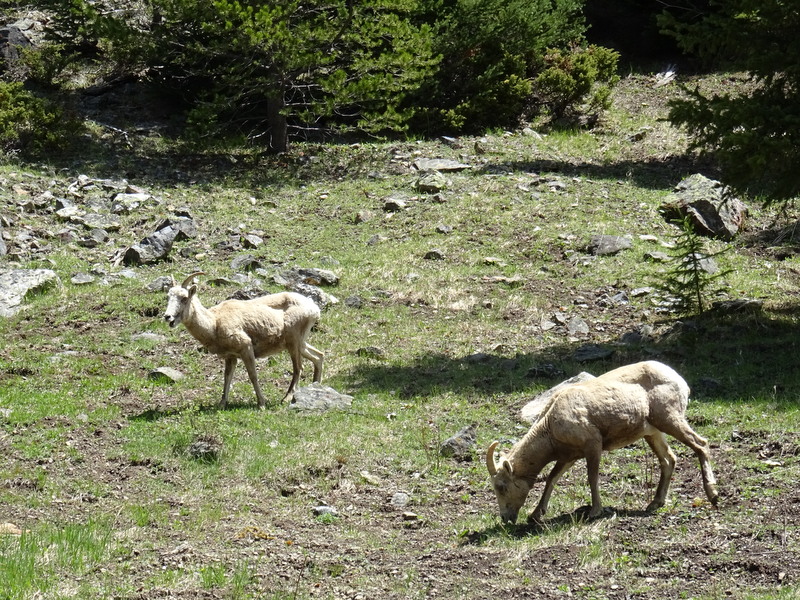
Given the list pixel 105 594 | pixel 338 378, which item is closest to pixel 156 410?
pixel 338 378

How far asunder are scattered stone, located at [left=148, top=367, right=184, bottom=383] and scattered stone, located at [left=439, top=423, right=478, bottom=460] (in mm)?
4456

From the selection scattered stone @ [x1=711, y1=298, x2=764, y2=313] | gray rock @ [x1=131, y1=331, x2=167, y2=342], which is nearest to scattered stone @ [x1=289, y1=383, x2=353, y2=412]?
gray rock @ [x1=131, y1=331, x2=167, y2=342]

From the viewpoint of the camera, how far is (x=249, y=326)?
40.7 feet

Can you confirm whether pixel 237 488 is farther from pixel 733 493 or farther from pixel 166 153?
pixel 166 153

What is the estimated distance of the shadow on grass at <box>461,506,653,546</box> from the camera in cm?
803

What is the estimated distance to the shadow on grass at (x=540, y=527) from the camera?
8031 mm

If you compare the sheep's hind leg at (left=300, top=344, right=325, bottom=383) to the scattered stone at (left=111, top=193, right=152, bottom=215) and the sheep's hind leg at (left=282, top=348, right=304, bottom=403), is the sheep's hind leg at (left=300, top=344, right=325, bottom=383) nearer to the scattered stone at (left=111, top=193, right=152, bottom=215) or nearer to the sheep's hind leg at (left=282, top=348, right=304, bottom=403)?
the sheep's hind leg at (left=282, top=348, right=304, bottom=403)

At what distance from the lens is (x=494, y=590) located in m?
6.95

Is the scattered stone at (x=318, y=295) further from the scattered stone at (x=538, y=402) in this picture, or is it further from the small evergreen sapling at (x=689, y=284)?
the small evergreen sapling at (x=689, y=284)

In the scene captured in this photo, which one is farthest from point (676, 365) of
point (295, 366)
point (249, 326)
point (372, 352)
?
point (249, 326)

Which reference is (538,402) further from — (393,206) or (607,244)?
(393,206)

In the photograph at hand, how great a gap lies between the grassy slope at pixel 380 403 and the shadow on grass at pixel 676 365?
58mm

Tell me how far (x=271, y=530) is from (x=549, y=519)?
2500 mm

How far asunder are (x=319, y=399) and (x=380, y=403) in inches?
31.5
